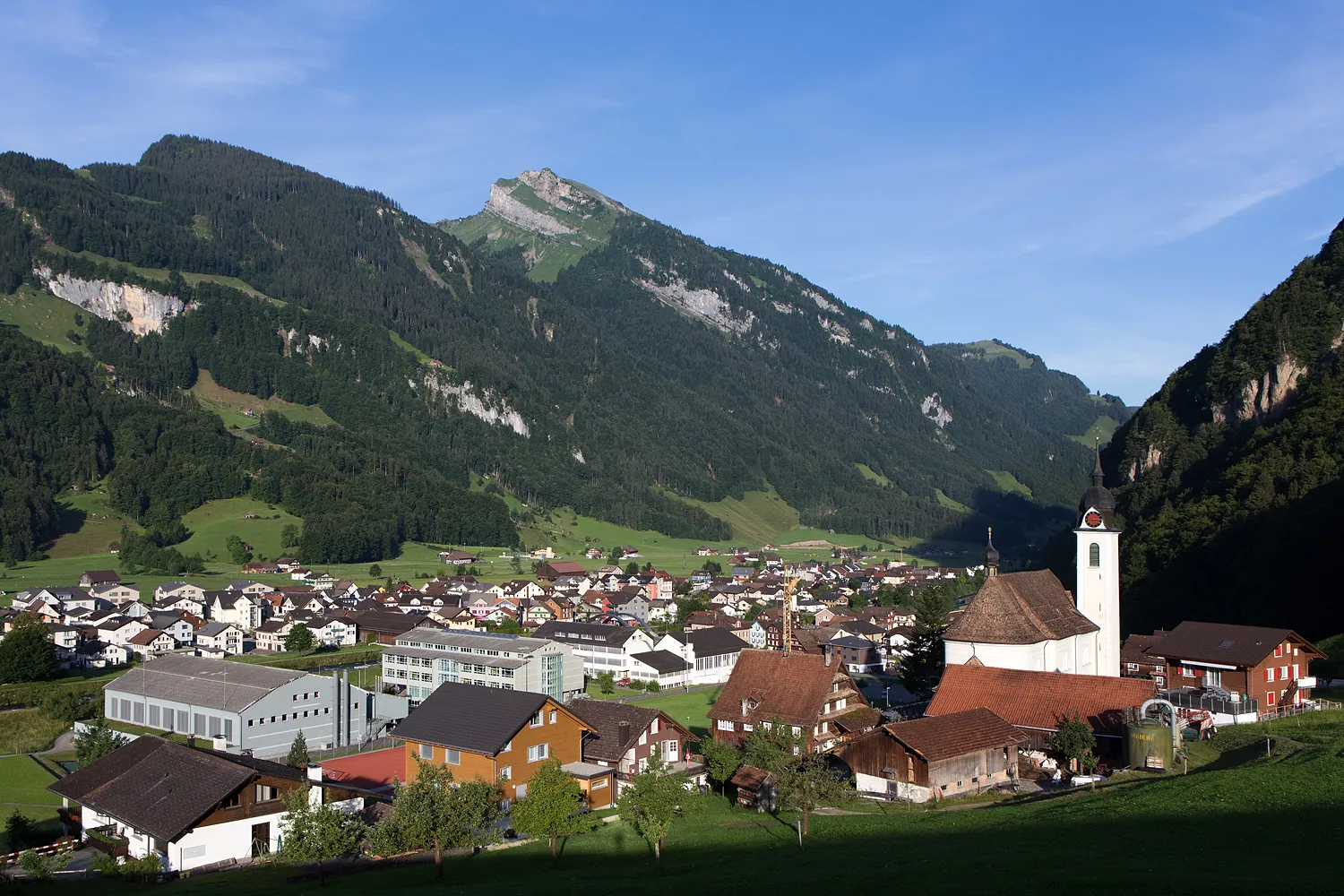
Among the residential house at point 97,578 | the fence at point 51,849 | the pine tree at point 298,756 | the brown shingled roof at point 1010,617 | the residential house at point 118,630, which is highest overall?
the brown shingled roof at point 1010,617

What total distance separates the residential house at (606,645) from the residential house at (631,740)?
35.1 meters

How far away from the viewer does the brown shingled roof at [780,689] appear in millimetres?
44438

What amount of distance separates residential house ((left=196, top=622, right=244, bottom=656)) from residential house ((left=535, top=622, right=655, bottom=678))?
29162 mm

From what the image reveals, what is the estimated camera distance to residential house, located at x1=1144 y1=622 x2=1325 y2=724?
46.0m

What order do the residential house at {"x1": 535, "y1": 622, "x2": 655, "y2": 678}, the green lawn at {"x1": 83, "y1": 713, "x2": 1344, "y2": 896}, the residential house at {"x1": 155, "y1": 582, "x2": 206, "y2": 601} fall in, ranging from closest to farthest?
the green lawn at {"x1": 83, "y1": 713, "x2": 1344, "y2": 896} → the residential house at {"x1": 535, "y1": 622, "x2": 655, "y2": 678} → the residential house at {"x1": 155, "y1": 582, "x2": 206, "y2": 601}

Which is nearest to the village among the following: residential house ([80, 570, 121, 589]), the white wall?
the white wall

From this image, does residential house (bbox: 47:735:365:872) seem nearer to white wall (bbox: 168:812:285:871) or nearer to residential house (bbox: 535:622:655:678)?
white wall (bbox: 168:812:285:871)

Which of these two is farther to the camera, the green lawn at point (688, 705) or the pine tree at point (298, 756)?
the green lawn at point (688, 705)

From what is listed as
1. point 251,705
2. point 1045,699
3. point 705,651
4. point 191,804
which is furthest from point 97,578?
point 1045,699

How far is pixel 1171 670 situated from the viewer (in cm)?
5309

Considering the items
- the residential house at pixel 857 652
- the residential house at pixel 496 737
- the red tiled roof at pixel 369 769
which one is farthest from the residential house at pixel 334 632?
the residential house at pixel 496 737

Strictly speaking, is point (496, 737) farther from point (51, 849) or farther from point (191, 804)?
point (51, 849)

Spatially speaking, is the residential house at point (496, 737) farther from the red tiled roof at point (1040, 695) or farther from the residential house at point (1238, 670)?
the residential house at point (1238, 670)

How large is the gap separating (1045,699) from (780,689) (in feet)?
36.5
